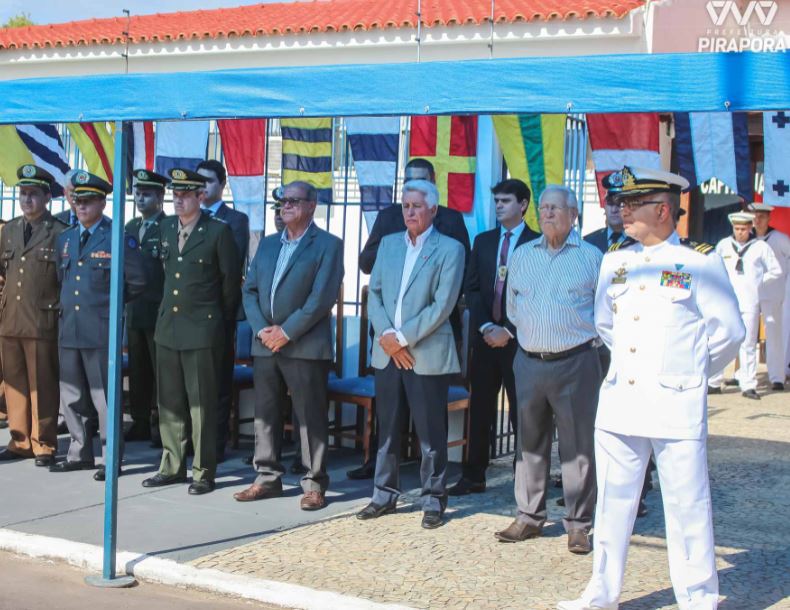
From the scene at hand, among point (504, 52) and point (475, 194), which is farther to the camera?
point (504, 52)

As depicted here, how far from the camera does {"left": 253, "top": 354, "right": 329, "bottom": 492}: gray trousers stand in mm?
7109

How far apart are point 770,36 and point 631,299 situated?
46.9 ft

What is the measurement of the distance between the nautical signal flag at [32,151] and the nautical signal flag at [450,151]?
126 inches

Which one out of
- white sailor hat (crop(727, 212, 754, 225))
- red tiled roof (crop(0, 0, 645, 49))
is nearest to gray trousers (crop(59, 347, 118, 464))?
white sailor hat (crop(727, 212, 754, 225))

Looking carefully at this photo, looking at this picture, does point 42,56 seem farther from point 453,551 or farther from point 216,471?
point 453,551

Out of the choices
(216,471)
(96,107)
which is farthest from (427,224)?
(216,471)

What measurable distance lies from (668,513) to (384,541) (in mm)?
1868

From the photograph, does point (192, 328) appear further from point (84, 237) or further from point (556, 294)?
point (556, 294)

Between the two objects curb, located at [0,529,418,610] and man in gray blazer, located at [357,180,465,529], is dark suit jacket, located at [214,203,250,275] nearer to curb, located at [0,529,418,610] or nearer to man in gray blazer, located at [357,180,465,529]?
man in gray blazer, located at [357,180,465,529]

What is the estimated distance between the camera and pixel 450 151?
32.8 ft

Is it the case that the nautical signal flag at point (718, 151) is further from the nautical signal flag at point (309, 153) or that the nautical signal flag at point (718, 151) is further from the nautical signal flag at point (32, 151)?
the nautical signal flag at point (32, 151)

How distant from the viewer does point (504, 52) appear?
695 inches

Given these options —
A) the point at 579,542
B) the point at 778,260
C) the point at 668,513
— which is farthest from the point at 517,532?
the point at 778,260

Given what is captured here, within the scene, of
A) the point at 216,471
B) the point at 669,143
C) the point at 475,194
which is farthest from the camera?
the point at 669,143
